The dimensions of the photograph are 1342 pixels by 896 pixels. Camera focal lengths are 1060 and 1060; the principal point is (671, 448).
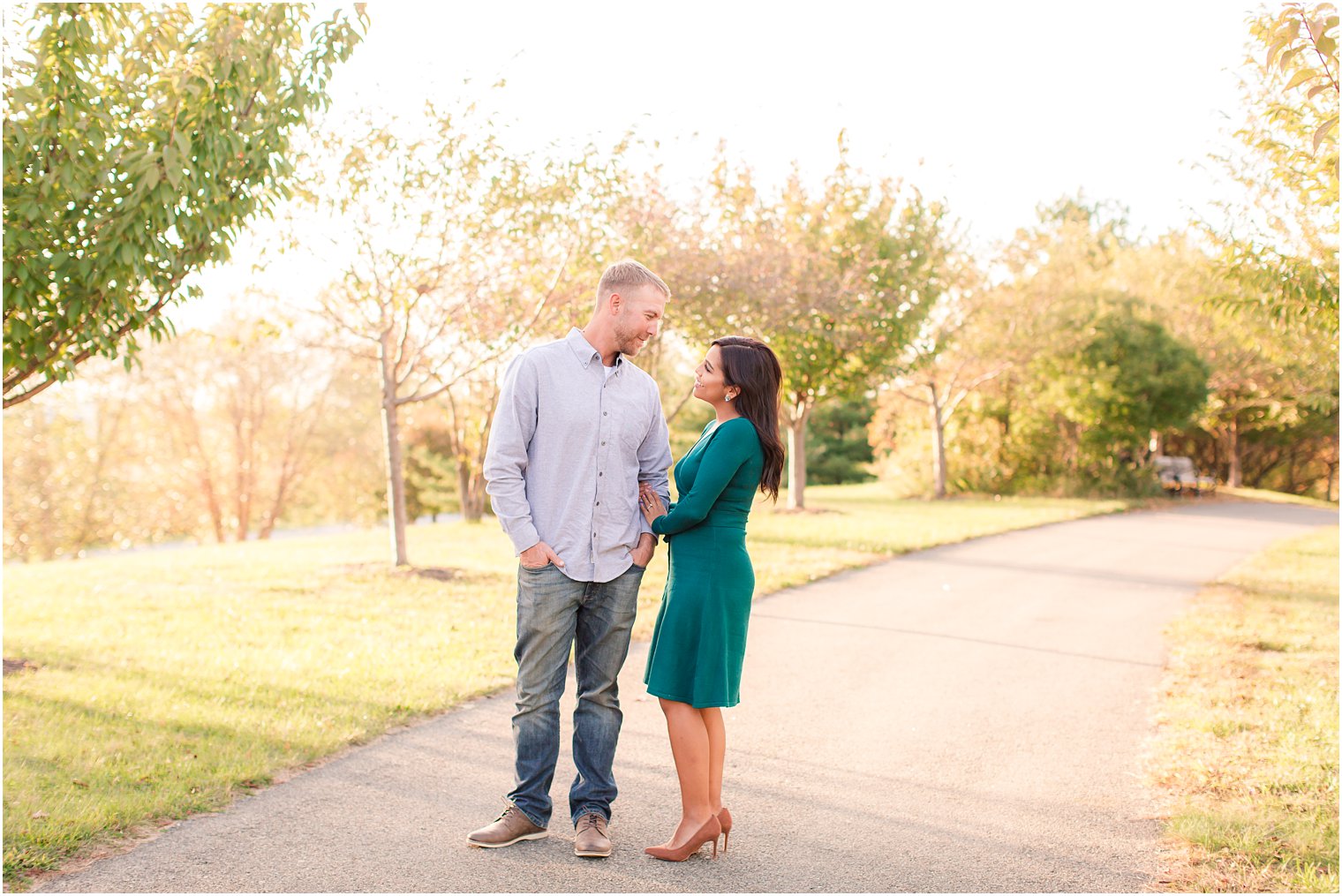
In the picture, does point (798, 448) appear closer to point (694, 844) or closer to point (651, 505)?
point (651, 505)

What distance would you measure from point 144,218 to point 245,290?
7.06 meters

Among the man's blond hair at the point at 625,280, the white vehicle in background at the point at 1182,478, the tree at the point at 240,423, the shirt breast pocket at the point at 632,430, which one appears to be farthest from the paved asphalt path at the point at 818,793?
the tree at the point at 240,423

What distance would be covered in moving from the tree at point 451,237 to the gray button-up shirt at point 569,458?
7.79 metres

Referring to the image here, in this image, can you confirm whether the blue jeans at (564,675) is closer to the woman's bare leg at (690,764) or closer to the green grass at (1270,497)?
the woman's bare leg at (690,764)

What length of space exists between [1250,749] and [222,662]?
6.48m

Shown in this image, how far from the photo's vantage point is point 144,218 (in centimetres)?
593

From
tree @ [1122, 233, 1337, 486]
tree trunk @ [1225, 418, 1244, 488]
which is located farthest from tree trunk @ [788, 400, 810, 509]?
tree trunk @ [1225, 418, 1244, 488]

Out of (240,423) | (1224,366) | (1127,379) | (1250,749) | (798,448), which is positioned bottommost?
(1250,749)

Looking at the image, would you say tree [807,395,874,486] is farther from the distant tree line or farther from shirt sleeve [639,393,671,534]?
shirt sleeve [639,393,671,534]

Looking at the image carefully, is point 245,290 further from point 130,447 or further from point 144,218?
point 130,447

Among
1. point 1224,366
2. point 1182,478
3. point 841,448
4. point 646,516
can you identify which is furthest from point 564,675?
point 841,448

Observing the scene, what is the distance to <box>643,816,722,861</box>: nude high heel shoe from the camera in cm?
397

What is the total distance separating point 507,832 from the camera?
161 inches

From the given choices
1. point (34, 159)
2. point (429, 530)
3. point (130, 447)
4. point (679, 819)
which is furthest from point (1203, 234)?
point (130, 447)
